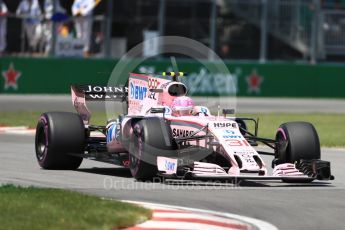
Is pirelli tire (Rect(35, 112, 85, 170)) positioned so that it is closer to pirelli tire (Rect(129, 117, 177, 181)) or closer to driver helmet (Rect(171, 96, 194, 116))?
driver helmet (Rect(171, 96, 194, 116))

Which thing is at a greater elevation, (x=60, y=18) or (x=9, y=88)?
(x=60, y=18)

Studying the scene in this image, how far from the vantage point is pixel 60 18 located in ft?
140

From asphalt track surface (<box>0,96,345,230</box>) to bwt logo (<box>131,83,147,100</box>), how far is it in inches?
48.1

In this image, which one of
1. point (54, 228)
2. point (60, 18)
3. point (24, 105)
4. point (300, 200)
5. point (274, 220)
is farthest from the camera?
point (60, 18)

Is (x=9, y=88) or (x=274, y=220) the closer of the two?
(x=274, y=220)

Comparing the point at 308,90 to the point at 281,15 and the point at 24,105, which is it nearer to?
the point at 281,15

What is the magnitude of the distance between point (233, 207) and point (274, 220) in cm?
98

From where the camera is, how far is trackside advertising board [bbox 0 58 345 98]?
3981 cm

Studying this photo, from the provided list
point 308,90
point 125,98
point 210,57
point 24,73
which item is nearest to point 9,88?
point 24,73

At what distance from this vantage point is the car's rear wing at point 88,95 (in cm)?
1753

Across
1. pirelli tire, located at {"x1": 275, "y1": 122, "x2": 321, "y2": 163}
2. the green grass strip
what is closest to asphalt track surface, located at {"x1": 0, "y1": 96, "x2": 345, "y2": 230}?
pirelli tire, located at {"x1": 275, "y1": 122, "x2": 321, "y2": 163}

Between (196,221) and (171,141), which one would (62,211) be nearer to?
(196,221)

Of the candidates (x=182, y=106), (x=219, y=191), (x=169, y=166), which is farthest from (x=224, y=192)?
(x=182, y=106)

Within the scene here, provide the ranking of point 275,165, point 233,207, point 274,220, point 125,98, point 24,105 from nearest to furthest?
1. point 274,220
2. point 233,207
3. point 275,165
4. point 125,98
5. point 24,105
